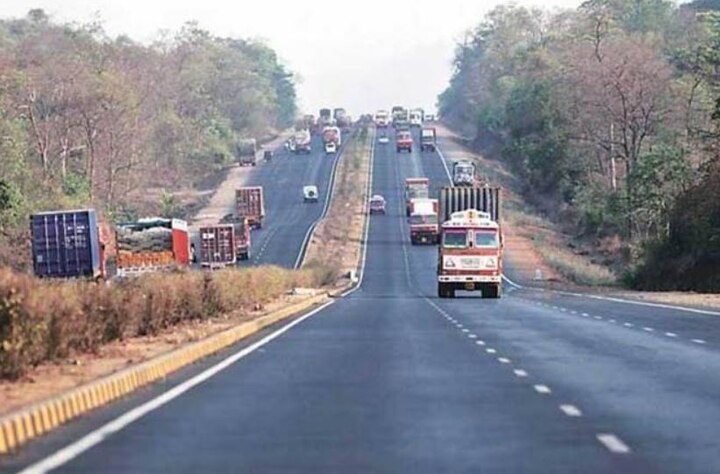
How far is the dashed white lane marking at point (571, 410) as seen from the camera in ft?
51.3

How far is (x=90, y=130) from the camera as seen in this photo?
351 ft

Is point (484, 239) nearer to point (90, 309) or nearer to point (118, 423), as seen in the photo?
point (90, 309)

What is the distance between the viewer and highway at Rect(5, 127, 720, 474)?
39.9 ft

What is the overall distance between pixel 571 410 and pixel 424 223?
283 feet

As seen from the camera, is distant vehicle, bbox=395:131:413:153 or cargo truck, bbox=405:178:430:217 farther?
distant vehicle, bbox=395:131:413:153

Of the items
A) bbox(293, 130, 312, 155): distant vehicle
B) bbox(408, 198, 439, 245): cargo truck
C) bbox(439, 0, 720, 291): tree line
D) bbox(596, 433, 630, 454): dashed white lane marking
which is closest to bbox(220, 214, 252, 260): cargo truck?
bbox(408, 198, 439, 245): cargo truck

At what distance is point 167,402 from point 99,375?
6.12ft

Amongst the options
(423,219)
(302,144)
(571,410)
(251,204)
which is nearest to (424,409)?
(571,410)

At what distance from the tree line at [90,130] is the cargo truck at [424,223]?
63.5ft

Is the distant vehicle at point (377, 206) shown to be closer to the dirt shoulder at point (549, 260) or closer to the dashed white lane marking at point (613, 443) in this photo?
the dirt shoulder at point (549, 260)

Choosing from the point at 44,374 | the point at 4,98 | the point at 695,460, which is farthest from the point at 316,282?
the point at 695,460

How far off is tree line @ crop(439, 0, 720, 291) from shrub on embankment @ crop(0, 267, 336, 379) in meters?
30.3

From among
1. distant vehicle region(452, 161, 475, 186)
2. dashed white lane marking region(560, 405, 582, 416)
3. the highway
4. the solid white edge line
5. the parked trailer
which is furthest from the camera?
distant vehicle region(452, 161, 475, 186)

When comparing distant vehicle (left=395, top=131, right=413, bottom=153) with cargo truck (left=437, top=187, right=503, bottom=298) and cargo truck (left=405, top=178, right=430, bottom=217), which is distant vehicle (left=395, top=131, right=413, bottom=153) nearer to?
cargo truck (left=405, top=178, right=430, bottom=217)
